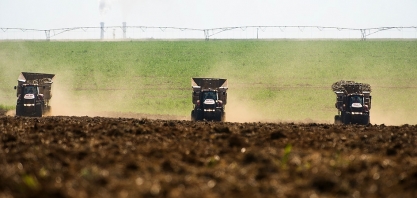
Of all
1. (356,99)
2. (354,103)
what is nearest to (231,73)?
(356,99)

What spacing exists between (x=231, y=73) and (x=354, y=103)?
1395 inches

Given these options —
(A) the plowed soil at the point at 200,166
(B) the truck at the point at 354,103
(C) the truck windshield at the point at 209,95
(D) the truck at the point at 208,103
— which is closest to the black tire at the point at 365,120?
(B) the truck at the point at 354,103

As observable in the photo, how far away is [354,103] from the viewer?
3788cm

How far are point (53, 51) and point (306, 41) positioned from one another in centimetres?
3322

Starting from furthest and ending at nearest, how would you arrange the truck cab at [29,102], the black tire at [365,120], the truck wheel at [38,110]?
the truck wheel at [38,110] → the truck cab at [29,102] → the black tire at [365,120]

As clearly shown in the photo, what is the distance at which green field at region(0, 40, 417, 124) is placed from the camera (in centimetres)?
5734

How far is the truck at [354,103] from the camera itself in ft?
122

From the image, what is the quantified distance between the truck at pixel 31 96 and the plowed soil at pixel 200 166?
23306 mm

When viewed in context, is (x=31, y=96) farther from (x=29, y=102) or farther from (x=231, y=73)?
(x=231, y=73)

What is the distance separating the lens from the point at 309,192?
29.3 ft

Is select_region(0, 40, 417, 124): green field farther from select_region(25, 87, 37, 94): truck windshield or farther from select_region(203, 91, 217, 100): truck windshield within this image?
select_region(25, 87, 37, 94): truck windshield

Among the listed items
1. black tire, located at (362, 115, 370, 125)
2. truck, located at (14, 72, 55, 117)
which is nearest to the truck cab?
truck, located at (14, 72, 55, 117)

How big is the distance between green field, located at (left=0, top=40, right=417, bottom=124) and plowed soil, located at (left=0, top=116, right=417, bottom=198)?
3125 cm

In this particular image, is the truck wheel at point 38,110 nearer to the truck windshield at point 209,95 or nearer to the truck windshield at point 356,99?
the truck windshield at point 209,95
